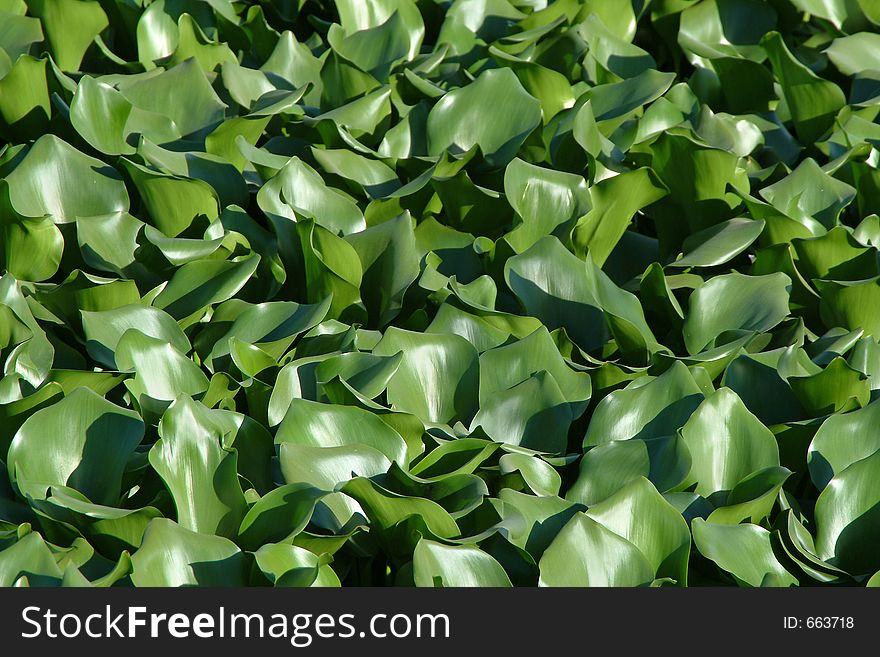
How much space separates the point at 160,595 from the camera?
1156 mm

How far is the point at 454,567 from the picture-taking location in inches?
46.8

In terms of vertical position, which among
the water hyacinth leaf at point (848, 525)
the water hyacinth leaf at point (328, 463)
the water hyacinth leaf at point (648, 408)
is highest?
the water hyacinth leaf at point (328, 463)

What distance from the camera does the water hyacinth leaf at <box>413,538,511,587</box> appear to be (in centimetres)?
117

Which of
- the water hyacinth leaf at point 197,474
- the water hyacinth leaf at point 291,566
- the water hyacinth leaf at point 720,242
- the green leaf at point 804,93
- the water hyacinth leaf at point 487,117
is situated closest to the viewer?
the water hyacinth leaf at point 291,566

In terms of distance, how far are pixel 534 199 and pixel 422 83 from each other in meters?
0.40

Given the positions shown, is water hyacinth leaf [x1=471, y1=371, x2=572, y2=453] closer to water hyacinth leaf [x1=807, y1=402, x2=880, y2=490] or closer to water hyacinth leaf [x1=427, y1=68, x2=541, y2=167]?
water hyacinth leaf [x1=807, y1=402, x2=880, y2=490]

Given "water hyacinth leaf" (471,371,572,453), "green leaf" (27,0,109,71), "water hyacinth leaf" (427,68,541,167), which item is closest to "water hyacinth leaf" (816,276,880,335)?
"water hyacinth leaf" (471,371,572,453)

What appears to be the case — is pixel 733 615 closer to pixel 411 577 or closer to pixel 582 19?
pixel 411 577

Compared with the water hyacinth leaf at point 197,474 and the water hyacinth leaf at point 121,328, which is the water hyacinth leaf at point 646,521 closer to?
the water hyacinth leaf at point 197,474

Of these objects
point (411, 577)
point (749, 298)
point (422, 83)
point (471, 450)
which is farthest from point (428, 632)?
point (422, 83)

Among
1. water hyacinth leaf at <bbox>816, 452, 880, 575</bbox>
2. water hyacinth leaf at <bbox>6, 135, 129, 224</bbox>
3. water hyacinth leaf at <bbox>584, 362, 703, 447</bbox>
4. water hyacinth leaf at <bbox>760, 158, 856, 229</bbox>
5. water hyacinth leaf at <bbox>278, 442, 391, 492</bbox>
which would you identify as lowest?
water hyacinth leaf at <bbox>816, 452, 880, 575</bbox>

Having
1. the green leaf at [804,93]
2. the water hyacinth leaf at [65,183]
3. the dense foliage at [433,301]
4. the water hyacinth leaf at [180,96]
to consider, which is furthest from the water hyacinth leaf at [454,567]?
the green leaf at [804,93]

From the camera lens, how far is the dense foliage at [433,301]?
4.13 feet

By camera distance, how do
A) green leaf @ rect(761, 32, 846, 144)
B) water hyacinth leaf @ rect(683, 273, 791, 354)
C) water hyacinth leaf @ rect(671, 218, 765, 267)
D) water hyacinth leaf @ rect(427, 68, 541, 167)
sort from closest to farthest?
water hyacinth leaf @ rect(683, 273, 791, 354), water hyacinth leaf @ rect(671, 218, 765, 267), water hyacinth leaf @ rect(427, 68, 541, 167), green leaf @ rect(761, 32, 846, 144)
